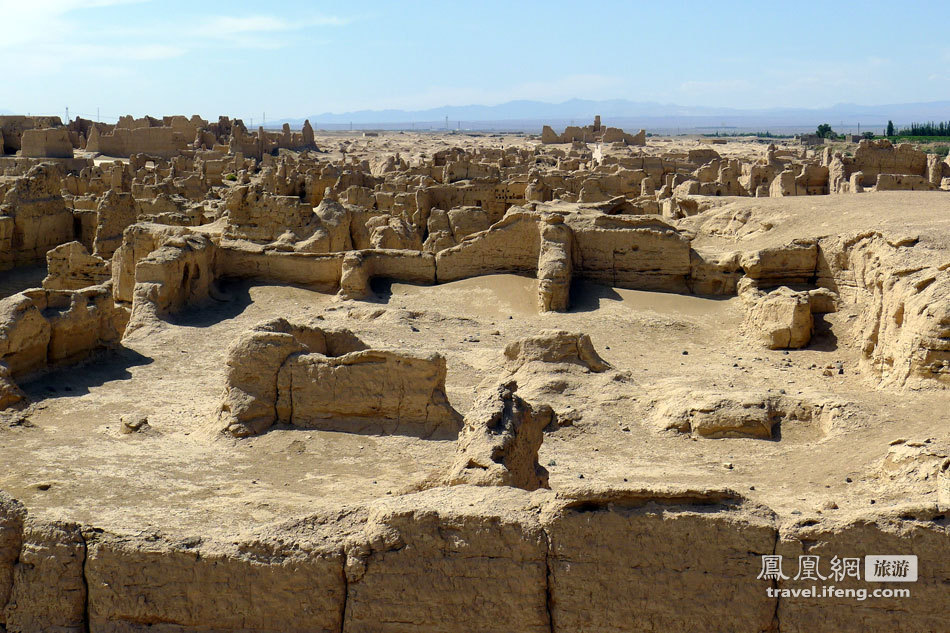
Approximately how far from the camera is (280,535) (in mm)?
5527

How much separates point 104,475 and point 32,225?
627 inches

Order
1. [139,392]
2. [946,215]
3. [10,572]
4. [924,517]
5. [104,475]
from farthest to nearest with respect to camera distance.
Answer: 1. [946,215]
2. [139,392]
3. [104,475]
4. [10,572]
5. [924,517]

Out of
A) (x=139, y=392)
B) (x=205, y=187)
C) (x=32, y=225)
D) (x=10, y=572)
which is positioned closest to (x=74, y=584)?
(x=10, y=572)

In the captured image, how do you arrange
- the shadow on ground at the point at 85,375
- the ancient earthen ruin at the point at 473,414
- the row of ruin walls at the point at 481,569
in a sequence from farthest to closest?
the shadow on ground at the point at 85,375 < the ancient earthen ruin at the point at 473,414 < the row of ruin walls at the point at 481,569

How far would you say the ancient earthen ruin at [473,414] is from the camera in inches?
207

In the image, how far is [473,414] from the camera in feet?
25.2

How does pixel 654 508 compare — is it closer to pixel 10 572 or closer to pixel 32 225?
pixel 10 572

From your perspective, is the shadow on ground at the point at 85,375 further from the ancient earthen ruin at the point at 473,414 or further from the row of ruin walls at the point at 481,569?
the row of ruin walls at the point at 481,569

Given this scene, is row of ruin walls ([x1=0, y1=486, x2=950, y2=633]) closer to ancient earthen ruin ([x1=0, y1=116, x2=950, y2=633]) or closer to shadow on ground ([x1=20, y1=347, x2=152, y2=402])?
ancient earthen ruin ([x1=0, y1=116, x2=950, y2=633])

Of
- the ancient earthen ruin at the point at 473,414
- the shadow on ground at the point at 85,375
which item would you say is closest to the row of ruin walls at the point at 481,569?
the ancient earthen ruin at the point at 473,414

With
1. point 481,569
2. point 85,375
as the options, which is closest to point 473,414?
point 481,569

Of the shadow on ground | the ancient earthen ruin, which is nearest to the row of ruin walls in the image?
the ancient earthen ruin

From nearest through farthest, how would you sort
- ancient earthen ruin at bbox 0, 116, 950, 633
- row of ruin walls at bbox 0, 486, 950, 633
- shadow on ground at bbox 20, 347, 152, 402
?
row of ruin walls at bbox 0, 486, 950, 633, ancient earthen ruin at bbox 0, 116, 950, 633, shadow on ground at bbox 20, 347, 152, 402

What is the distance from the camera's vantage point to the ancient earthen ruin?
17.3 ft
